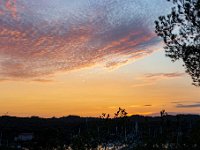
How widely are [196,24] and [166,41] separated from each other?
2762 millimetres

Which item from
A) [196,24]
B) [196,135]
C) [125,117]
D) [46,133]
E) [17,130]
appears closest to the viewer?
[196,24]

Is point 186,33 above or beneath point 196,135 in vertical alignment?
above

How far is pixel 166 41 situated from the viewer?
2752 centimetres

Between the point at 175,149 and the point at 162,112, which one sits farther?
the point at 162,112

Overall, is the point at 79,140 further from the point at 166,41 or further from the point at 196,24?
the point at 196,24

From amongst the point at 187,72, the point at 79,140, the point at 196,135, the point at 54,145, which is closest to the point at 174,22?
the point at 187,72

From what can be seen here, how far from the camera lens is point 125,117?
74062 millimetres

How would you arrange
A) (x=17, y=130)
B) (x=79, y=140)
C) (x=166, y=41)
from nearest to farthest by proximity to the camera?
1. (x=166, y=41)
2. (x=79, y=140)
3. (x=17, y=130)

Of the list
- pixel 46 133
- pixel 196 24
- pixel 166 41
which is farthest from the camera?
pixel 46 133

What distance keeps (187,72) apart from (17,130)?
416ft

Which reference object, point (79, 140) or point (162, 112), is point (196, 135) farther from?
point (162, 112)

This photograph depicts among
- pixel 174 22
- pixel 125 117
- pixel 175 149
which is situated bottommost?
pixel 175 149

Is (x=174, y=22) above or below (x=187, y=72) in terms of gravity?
above

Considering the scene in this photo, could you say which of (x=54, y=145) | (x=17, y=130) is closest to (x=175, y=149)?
(x=54, y=145)
